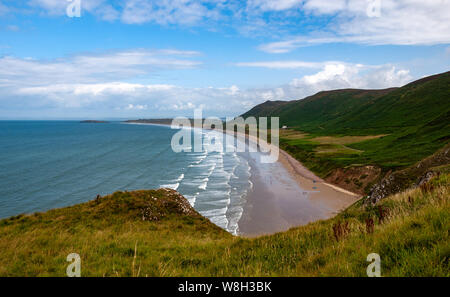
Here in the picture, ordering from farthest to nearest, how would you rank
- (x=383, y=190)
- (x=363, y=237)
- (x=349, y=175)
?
(x=349, y=175)
(x=383, y=190)
(x=363, y=237)

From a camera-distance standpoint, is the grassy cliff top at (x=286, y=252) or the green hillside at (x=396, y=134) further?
the green hillside at (x=396, y=134)

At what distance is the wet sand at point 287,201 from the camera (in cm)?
3581

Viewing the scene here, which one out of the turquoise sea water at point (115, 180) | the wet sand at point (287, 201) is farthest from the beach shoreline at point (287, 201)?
the turquoise sea water at point (115, 180)

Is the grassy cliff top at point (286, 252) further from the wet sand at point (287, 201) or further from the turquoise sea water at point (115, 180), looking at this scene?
the turquoise sea water at point (115, 180)

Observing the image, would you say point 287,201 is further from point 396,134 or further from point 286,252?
point 396,134

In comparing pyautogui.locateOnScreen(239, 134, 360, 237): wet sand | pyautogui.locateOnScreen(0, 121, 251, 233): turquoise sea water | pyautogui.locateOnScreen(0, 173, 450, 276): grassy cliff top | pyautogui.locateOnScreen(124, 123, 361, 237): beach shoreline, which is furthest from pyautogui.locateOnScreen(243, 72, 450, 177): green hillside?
pyautogui.locateOnScreen(0, 173, 450, 276): grassy cliff top

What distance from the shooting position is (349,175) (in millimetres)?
56875

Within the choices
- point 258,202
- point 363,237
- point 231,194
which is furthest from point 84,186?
point 363,237

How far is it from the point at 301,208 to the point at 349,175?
67.2 ft

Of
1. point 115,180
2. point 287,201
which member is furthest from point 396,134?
point 115,180

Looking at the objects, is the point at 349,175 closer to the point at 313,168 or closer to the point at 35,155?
the point at 313,168

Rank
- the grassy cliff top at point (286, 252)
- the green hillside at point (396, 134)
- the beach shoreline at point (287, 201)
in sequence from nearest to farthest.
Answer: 1. the grassy cliff top at point (286, 252)
2. the beach shoreline at point (287, 201)
3. the green hillside at point (396, 134)

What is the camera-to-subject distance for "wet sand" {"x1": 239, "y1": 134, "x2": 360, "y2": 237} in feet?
117

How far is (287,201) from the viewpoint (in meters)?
46.6
